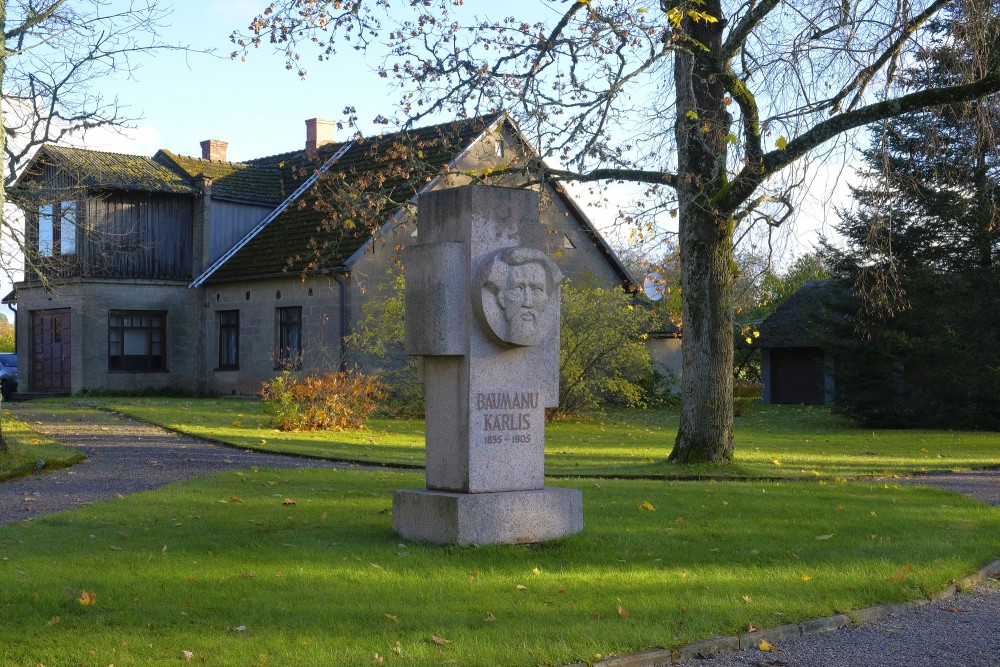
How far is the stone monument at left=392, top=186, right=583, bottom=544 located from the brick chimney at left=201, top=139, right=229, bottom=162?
33652mm

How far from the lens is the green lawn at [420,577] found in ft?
20.0

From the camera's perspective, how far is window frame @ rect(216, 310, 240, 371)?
33406mm

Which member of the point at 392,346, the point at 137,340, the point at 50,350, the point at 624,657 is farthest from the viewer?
the point at 50,350

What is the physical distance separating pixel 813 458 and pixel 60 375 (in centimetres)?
2363

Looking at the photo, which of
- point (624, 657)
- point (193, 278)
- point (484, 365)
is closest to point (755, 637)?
point (624, 657)

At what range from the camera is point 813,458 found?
64.5 ft

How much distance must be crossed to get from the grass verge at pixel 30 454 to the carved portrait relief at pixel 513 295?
7904 millimetres

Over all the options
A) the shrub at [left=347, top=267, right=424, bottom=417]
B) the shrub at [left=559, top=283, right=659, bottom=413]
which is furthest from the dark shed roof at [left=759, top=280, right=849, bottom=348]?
the shrub at [left=347, top=267, right=424, bottom=417]

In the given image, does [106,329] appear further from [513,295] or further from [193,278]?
[513,295]

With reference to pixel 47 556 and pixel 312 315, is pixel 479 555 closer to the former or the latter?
pixel 47 556

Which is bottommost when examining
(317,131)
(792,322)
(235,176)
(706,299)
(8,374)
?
(8,374)

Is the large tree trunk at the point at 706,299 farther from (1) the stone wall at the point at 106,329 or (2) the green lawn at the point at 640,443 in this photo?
(1) the stone wall at the point at 106,329

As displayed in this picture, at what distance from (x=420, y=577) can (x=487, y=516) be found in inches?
48.4

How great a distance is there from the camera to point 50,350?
1361 inches
